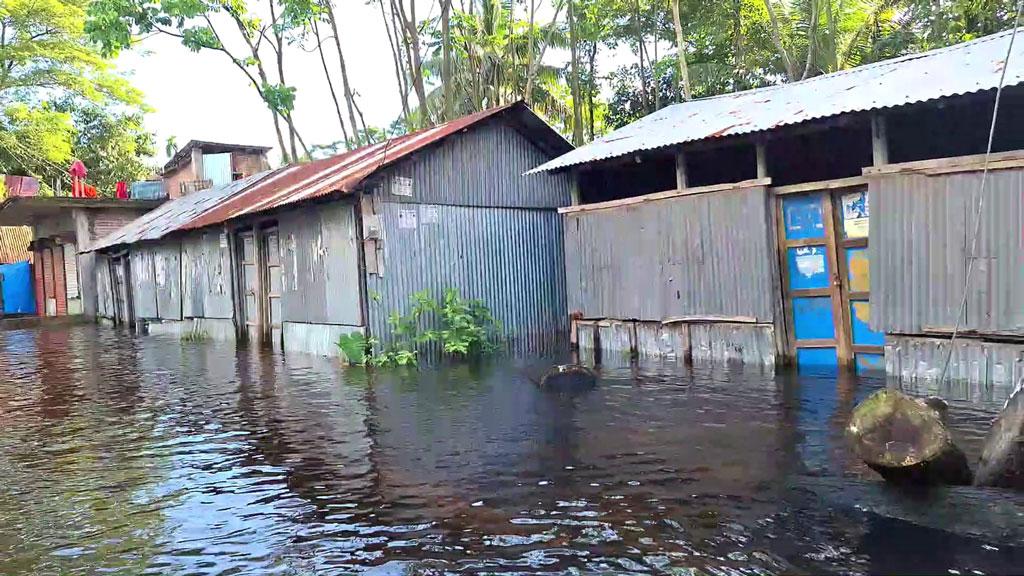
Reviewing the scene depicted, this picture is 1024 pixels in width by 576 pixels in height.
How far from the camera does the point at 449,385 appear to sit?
10094 millimetres

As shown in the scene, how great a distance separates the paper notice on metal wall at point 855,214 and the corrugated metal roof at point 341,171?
6.00 metres

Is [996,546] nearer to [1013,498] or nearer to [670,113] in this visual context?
[1013,498]

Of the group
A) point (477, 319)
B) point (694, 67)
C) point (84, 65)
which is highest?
point (84, 65)

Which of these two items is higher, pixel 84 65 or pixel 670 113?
pixel 84 65

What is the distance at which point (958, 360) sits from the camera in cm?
799

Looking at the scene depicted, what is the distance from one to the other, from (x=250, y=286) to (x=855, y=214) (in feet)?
41.1

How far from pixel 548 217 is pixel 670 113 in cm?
300

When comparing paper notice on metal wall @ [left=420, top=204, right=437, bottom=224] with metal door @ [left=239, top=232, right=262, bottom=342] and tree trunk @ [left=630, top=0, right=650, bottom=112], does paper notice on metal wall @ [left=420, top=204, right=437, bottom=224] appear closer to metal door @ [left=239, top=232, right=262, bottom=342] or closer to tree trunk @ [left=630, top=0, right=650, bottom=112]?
metal door @ [left=239, top=232, right=262, bottom=342]

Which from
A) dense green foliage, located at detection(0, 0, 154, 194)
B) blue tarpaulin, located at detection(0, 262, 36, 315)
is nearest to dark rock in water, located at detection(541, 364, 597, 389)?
dense green foliage, located at detection(0, 0, 154, 194)

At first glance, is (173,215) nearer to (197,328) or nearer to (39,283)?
(197,328)

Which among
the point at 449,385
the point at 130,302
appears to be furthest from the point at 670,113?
the point at 130,302

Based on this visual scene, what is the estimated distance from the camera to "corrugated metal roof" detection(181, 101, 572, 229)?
11734 mm

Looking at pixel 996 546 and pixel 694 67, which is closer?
pixel 996 546

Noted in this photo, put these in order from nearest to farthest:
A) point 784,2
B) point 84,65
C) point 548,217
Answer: point 548,217
point 784,2
point 84,65
